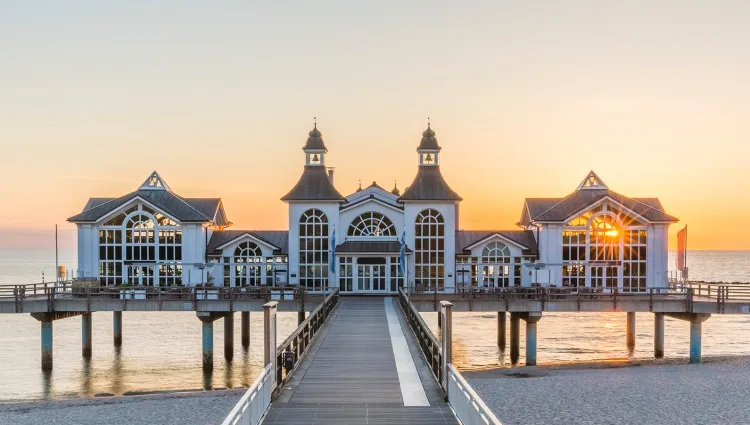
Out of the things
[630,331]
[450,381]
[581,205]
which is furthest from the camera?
[630,331]

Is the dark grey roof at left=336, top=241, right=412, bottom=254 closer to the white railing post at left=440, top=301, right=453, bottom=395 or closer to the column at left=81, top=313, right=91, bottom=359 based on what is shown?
the column at left=81, top=313, right=91, bottom=359

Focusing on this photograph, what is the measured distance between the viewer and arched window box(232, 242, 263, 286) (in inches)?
1719

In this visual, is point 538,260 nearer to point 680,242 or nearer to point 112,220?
point 680,242

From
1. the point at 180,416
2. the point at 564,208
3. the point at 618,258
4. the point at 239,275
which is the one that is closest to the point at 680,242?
the point at 618,258

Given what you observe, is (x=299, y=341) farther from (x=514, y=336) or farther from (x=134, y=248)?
(x=134, y=248)

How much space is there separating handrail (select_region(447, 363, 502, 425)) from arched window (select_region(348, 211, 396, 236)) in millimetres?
28031

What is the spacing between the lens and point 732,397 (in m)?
25.2

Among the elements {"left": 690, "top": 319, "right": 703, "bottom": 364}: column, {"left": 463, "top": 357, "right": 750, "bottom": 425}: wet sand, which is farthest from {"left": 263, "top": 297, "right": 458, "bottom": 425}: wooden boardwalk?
{"left": 690, "top": 319, "right": 703, "bottom": 364}: column

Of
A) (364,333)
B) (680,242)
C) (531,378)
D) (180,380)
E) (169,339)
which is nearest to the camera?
(364,333)

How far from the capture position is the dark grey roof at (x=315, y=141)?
149 feet

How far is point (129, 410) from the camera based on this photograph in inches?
892

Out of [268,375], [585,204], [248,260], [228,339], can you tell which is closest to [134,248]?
[248,260]

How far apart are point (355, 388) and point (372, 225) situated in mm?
27104

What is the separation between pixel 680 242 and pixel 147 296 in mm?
26846
